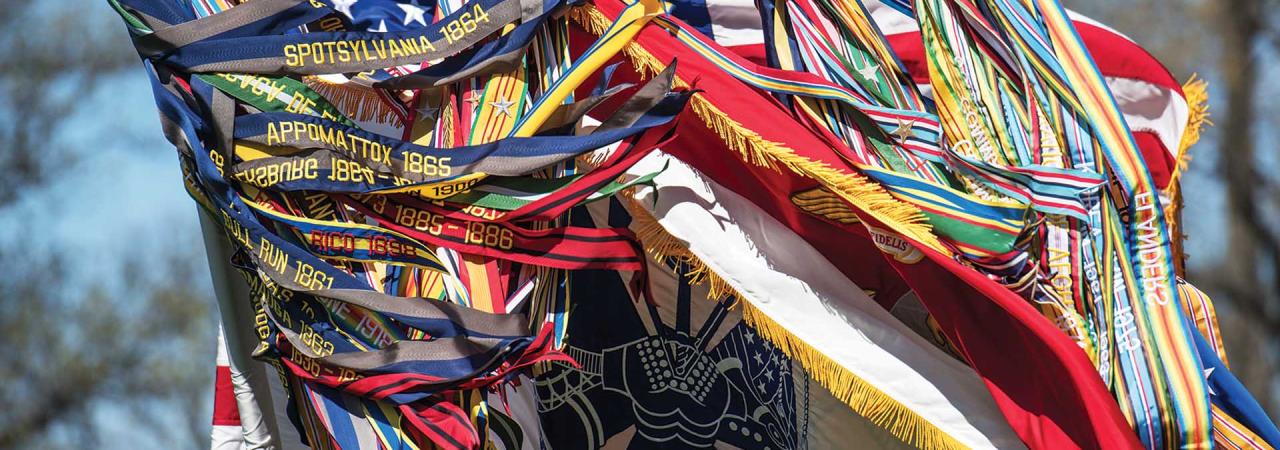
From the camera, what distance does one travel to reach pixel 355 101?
2484mm

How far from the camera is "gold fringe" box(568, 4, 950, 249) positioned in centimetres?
224

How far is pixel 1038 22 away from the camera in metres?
2.45

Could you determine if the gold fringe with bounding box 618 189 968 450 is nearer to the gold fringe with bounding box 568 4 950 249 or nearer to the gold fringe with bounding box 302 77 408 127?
the gold fringe with bounding box 568 4 950 249

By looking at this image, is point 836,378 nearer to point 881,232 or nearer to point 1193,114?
point 881,232

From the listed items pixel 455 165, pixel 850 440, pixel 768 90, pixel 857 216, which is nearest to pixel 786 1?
pixel 768 90

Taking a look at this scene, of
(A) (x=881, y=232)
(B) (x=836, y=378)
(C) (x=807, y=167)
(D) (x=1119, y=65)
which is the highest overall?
(D) (x=1119, y=65)

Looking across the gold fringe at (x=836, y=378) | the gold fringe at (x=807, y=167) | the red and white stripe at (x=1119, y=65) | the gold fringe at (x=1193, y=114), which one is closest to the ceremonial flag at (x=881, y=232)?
the gold fringe at (x=807, y=167)

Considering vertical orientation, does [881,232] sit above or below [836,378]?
above

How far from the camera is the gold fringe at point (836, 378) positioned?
2.28 meters

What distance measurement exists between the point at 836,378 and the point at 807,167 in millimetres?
376

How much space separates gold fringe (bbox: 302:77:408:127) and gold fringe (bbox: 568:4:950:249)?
0.49 meters

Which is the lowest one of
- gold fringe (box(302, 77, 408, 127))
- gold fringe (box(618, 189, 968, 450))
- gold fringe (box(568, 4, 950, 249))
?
gold fringe (box(618, 189, 968, 450))

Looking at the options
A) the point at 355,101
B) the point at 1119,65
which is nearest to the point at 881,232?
the point at 355,101

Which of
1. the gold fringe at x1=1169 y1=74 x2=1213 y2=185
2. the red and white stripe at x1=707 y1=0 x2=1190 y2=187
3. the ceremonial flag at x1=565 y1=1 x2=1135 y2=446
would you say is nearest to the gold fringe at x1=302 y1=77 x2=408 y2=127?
the ceremonial flag at x1=565 y1=1 x2=1135 y2=446
